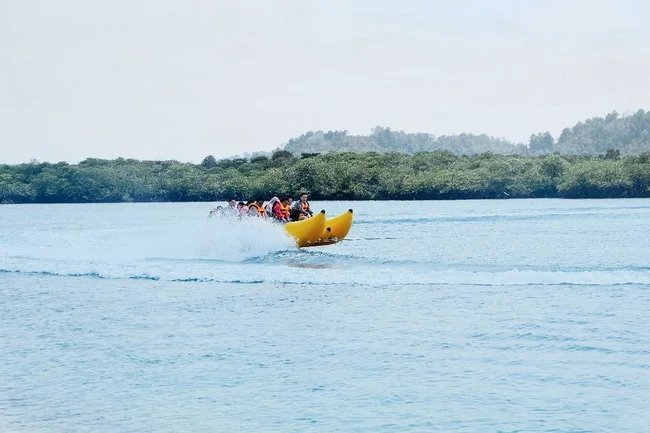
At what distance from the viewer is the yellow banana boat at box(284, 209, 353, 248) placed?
20.9 m

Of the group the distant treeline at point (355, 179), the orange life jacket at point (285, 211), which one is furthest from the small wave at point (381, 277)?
the distant treeline at point (355, 179)

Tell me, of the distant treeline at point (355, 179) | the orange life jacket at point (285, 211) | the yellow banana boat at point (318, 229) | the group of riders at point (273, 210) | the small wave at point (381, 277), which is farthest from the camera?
the distant treeline at point (355, 179)

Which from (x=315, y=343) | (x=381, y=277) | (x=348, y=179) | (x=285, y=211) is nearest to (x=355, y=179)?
(x=348, y=179)

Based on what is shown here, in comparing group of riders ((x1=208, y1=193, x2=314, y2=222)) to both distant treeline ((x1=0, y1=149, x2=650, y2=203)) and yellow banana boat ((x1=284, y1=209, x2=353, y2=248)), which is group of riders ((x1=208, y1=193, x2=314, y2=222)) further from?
distant treeline ((x1=0, y1=149, x2=650, y2=203))

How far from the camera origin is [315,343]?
417 inches

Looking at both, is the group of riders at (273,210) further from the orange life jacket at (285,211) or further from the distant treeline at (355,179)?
the distant treeline at (355,179)

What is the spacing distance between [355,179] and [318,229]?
49303 mm

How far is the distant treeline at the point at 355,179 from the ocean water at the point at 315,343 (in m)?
46.8

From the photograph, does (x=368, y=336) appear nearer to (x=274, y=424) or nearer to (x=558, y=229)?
(x=274, y=424)

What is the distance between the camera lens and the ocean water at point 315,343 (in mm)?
7625

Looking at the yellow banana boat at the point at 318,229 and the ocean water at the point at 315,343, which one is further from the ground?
the yellow banana boat at the point at 318,229

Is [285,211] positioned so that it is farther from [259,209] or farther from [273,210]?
[259,209]

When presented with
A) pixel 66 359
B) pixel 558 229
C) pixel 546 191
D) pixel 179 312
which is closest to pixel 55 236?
pixel 558 229

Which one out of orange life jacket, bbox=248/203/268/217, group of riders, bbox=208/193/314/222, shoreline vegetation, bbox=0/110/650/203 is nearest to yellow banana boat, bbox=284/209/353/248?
group of riders, bbox=208/193/314/222
